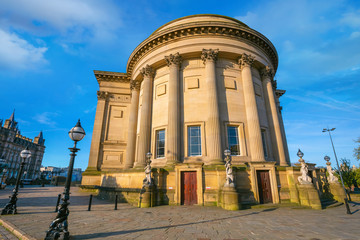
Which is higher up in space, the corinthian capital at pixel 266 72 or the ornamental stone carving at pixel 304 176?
the corinthian capital at pixel 266 72

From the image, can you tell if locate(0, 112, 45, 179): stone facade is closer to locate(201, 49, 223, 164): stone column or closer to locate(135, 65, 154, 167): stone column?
locate(135, 65, 154, 167): stone column

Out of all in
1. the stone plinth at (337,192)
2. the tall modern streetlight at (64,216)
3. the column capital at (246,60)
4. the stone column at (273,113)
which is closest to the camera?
the tall modern streetlight at (64,216)

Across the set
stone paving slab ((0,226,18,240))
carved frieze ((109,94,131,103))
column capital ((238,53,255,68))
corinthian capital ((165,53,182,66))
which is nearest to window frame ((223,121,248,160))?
column capital ((238,53,255,68))

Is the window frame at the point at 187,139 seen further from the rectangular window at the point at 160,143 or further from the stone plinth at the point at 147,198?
the stone plinth at the point at 147,198

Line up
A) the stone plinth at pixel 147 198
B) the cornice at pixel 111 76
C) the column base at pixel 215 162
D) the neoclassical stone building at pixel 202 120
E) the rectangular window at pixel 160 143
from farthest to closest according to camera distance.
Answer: the cornice at pixel 111 76
the rectangular window at pixel 160 143
the column base at pixel 215 162
the neoclassical stone building at pixel 202 120
the stone plinth at pixel 147 198

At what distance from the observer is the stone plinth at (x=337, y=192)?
14906 mm

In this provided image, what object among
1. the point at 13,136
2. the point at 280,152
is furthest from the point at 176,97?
the point at 13,136

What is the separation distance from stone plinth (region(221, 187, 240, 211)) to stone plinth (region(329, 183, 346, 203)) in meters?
10.9

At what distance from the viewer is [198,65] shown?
1898 cm

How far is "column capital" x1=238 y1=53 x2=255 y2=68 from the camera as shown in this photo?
18.8m

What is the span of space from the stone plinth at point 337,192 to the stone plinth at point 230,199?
10923mm

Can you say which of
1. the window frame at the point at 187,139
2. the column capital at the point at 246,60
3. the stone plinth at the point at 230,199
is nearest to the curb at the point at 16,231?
the stone plinth at the point at 230,199

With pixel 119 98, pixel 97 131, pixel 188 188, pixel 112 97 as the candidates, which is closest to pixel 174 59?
pixel 119 98

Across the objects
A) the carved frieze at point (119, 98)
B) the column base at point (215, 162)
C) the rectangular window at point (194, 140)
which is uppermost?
the carved frieze at point (119, 98)
